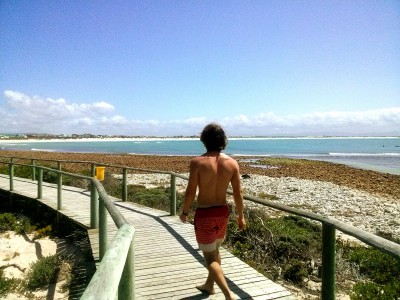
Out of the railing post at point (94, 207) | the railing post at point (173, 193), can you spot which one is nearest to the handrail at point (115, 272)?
the railing post at point (94, 207)

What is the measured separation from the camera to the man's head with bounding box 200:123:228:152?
10.6 ft

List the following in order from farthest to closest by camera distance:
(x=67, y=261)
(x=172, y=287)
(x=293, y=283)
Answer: (x=67, y=261) → (x=293, y=283) → (x=172, y=287)

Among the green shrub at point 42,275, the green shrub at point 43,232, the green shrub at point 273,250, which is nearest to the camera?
the green shrub at point 273,250

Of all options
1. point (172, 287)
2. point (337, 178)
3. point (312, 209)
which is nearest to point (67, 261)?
point (172, 287)

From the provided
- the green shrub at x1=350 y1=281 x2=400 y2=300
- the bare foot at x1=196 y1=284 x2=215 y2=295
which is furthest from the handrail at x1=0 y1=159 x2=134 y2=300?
the green shrub at x1=350 y1=281 x2=400 y2=300

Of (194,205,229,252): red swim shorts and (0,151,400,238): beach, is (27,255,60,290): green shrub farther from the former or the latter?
(0,151,400,238): beach

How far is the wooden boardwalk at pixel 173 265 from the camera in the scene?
12.5 ft

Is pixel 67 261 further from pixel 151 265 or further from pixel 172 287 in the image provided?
pixel 172 287

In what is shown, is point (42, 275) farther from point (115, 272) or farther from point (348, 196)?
point (348, 196)

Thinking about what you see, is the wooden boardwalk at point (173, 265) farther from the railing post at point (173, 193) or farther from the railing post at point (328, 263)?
the railing post at point (328, 263)

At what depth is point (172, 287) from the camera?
3.97 metres

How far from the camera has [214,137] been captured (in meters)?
3.24

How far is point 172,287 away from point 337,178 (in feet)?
86.6

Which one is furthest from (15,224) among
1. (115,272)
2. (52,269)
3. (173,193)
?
(115,272)
